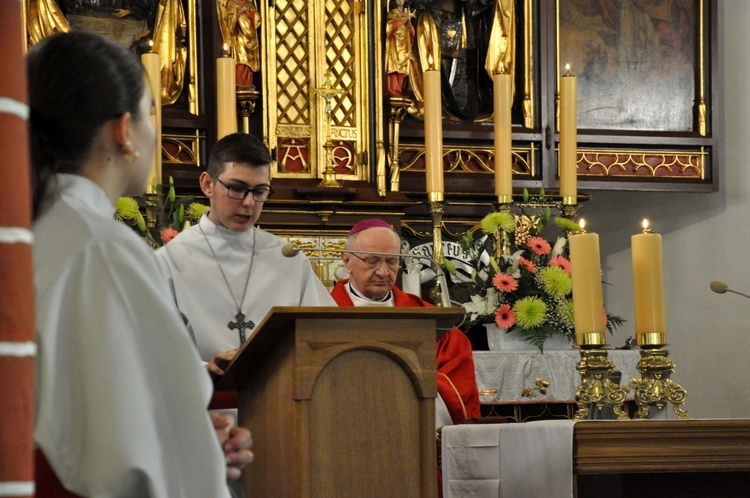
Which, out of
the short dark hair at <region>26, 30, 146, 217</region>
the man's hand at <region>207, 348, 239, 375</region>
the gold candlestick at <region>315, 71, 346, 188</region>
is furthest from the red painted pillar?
the gold candlestick at <region>315, 71, 346, 188</region>

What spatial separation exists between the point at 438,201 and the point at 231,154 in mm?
1927

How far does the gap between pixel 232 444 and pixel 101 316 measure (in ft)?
1.83

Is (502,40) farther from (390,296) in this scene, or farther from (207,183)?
(207,183)

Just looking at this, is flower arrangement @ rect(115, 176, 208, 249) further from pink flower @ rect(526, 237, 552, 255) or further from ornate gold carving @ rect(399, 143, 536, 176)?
ornate gold carving @ rect(399, 143, 536, 176)

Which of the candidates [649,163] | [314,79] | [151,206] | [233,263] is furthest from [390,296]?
[649,163]

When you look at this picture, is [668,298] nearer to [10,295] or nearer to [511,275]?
[511,275]

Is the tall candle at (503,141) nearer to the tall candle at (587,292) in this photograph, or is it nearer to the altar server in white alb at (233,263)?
the altar server in white alb at (233,263)

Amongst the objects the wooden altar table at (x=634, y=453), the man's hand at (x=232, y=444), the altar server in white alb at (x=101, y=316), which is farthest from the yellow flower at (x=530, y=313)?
the altar server in white alb at (x=101, y=316)

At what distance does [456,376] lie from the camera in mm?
5055

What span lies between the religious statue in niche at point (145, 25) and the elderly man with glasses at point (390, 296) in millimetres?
1558

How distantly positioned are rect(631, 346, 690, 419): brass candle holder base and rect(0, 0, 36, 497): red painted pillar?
2.84 m

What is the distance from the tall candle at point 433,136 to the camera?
19.1 feet

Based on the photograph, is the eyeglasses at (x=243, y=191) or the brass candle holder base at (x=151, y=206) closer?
the eyeglasses at (x=243, y=191)

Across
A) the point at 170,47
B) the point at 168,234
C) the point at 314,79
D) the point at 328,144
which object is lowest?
the point at 168,234
